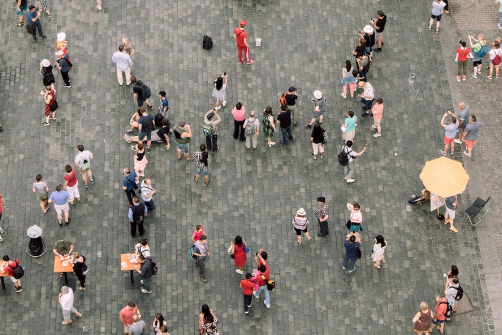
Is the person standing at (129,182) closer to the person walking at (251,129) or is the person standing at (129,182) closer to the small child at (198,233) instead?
the small child at (198,233)

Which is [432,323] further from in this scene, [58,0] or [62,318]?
[58,0]

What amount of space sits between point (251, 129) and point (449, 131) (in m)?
6.46

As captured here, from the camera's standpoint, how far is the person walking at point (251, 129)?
1346 inches

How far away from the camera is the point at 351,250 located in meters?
31.7

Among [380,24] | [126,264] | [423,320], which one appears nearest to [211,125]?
[126,264]

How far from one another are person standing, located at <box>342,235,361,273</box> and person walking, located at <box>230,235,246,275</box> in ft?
10.1

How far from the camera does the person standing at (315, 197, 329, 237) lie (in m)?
32.3

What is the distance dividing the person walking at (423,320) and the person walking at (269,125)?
771 centimetres

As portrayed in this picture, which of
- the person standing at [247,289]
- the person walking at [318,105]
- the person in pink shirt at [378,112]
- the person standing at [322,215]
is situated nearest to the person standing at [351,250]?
the person standing at [322,215]

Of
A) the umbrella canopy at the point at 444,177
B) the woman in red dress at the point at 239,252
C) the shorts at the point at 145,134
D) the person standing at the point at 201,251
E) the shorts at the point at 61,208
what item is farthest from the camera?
the shorts at the point at 145,134

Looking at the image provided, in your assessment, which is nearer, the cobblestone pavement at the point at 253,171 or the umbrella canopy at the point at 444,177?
the cobblestone pavement at the point at 253,171

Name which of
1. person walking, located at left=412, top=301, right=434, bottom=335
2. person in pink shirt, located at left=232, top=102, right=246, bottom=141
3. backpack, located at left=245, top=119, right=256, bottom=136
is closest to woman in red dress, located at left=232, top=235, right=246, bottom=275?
backpack, located at left=245, top=119, right=256, bottom=136

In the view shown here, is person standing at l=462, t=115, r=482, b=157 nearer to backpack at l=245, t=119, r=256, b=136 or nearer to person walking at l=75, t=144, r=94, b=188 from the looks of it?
backpack at l=245, t=119, r=256, b=136

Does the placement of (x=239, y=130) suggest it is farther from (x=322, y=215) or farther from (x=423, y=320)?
(x=423, y=320)
